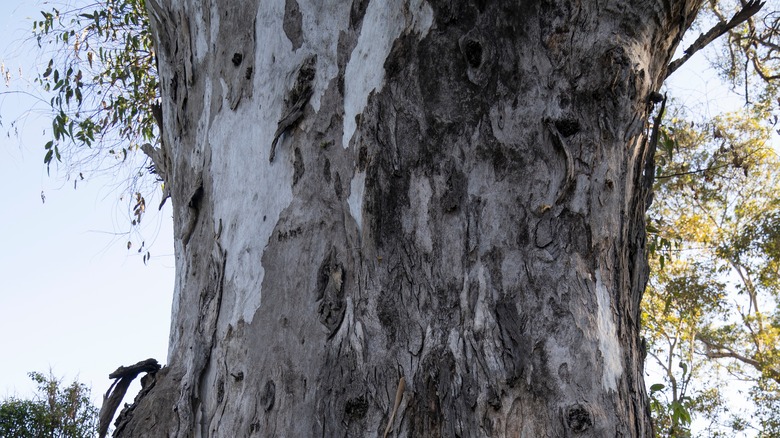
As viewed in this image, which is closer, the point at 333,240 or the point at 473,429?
the point at 473,429

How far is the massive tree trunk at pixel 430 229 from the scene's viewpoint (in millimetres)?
1650

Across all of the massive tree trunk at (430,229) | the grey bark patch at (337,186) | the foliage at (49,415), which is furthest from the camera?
the foliage at (49,415)

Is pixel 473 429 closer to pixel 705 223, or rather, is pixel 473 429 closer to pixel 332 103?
pixel 332 103

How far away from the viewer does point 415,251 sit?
1777 millimetres

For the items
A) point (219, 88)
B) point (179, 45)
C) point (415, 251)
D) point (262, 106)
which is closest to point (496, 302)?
point (415, 251)

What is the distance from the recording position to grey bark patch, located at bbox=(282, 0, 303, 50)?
2166 mm

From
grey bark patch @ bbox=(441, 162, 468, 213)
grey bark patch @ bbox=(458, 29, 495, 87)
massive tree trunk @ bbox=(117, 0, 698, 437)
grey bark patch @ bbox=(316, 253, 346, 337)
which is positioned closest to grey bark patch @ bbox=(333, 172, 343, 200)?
massive tree trunk @ bbox=(117, 0, 698, 437)

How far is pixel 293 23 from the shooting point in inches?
86.2

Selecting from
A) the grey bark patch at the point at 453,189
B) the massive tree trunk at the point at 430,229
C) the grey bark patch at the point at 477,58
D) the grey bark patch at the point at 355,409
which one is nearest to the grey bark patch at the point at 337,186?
the massive tree trunk at the point at 430,229

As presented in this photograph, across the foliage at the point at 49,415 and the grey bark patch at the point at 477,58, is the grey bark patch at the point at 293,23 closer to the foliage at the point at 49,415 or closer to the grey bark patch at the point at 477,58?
the grey bark patch at the point at 477,58

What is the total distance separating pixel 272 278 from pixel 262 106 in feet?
1.68

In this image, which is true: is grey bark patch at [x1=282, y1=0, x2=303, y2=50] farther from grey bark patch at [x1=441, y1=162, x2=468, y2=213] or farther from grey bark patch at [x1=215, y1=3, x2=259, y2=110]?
grey bark patch at [x1=441, y1=162, x2=468, y2=213]

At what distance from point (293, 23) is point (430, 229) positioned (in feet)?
2.63

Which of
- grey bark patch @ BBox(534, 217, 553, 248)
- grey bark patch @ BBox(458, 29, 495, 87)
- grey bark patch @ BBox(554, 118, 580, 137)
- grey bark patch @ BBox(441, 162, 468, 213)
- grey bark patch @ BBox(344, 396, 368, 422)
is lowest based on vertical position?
grey bark patch @ BBox(344, 396, 368, 422)
